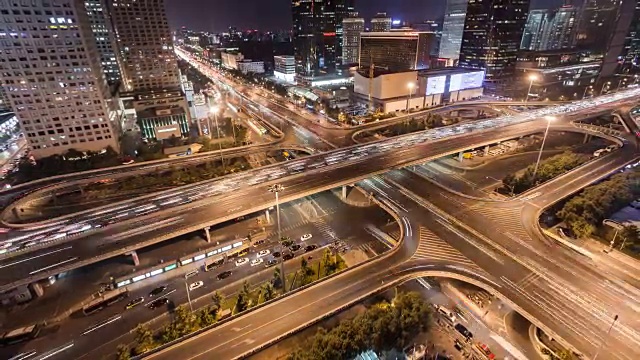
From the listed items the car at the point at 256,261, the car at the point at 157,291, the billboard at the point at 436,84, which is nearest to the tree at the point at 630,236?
the car at the point at 256,261

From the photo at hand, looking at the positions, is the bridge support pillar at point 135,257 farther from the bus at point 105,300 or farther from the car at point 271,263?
the car at point 271,263

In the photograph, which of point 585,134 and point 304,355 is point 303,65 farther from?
point 304,355

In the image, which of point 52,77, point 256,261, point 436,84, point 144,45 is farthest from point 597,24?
point 52,77

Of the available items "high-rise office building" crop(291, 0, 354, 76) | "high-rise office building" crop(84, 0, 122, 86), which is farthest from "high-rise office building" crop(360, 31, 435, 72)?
"high-rise office building" crop(84, 0, 122, 86)

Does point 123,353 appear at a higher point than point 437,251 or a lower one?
lower

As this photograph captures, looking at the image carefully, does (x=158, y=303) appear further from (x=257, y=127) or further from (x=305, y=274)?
(x=257, y=127)

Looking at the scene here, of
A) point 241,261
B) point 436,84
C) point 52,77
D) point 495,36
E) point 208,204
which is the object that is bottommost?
point 241,261
